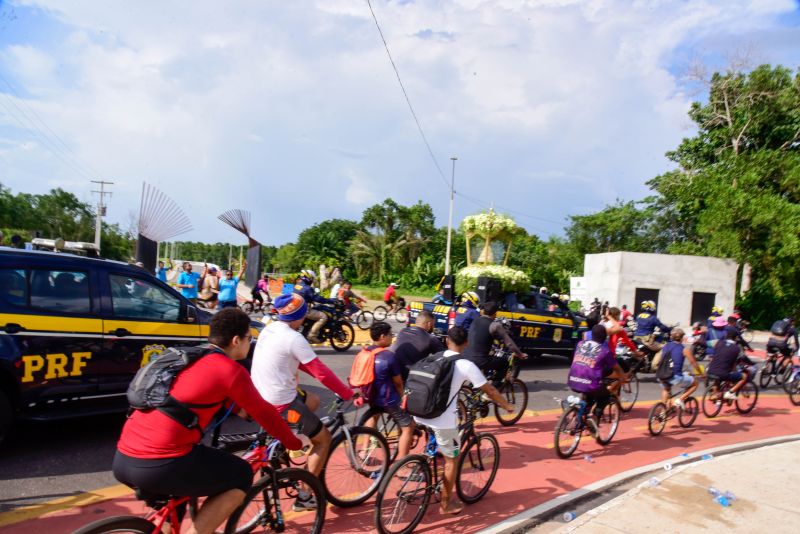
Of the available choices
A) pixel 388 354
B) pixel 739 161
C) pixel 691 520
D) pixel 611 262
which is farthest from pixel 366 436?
pixel 739 161

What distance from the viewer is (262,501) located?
11.3 ft

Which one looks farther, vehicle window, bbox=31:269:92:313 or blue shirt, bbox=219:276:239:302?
blue shirt, bbox=219:276:239:302

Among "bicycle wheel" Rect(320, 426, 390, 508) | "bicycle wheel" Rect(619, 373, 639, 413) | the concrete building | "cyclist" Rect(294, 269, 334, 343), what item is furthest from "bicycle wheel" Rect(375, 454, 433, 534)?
the concrete building

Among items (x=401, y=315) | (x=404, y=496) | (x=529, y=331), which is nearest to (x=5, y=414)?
(x=404, y=496)

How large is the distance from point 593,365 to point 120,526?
5151 mm

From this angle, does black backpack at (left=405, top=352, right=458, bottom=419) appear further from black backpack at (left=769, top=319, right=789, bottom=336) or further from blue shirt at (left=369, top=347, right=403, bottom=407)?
black backpack at (left=769, top=319, right=789, bottom=336)

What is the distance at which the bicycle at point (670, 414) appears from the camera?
7.70 metres

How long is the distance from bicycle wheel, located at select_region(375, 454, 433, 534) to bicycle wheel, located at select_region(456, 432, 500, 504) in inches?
23.2

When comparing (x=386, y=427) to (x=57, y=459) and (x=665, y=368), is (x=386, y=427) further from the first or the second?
(x=665, y=368)

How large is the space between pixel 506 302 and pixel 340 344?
4.02 m

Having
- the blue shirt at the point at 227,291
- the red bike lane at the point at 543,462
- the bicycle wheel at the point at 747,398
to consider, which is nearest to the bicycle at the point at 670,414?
the red bike lane at the point at 543,462

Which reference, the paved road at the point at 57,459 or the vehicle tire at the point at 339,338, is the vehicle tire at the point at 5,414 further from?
the vehicle tire at the point at 339,338

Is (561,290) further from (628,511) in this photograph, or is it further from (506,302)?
(628,511)

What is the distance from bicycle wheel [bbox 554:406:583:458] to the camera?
6.26m
